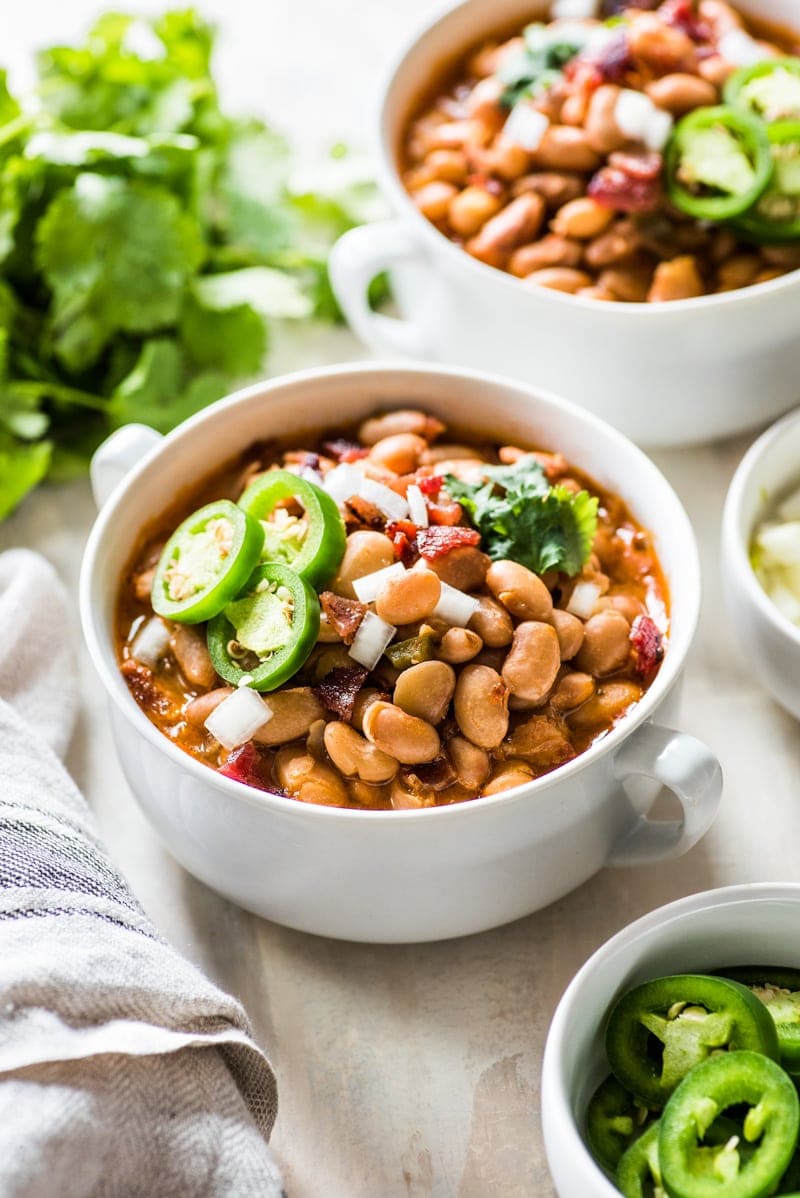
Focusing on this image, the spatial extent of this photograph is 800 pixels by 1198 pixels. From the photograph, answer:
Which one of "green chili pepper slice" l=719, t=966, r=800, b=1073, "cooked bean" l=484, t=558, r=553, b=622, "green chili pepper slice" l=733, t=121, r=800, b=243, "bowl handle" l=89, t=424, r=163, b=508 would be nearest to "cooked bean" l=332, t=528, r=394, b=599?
"cooked bean" l=484, t=558, r=553, b=622

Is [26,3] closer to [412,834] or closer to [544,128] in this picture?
[544,128]

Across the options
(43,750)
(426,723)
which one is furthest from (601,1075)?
(43,750)

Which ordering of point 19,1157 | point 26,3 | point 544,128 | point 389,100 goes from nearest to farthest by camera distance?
1. point 19,1157
2. point 544,128
3. point 389,100
4. point 26,3

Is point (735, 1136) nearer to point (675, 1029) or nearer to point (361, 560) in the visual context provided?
point (675, 1029)

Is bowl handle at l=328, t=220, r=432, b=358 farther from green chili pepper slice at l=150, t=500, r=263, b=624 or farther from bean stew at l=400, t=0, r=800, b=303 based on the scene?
green chili pepper slice at l=150, t=500, r=263, b=624

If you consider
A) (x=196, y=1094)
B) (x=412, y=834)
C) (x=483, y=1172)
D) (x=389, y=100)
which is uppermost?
(x=389, y=100)

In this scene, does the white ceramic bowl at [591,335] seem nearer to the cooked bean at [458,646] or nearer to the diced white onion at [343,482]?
the diced white onion at [343,482]
